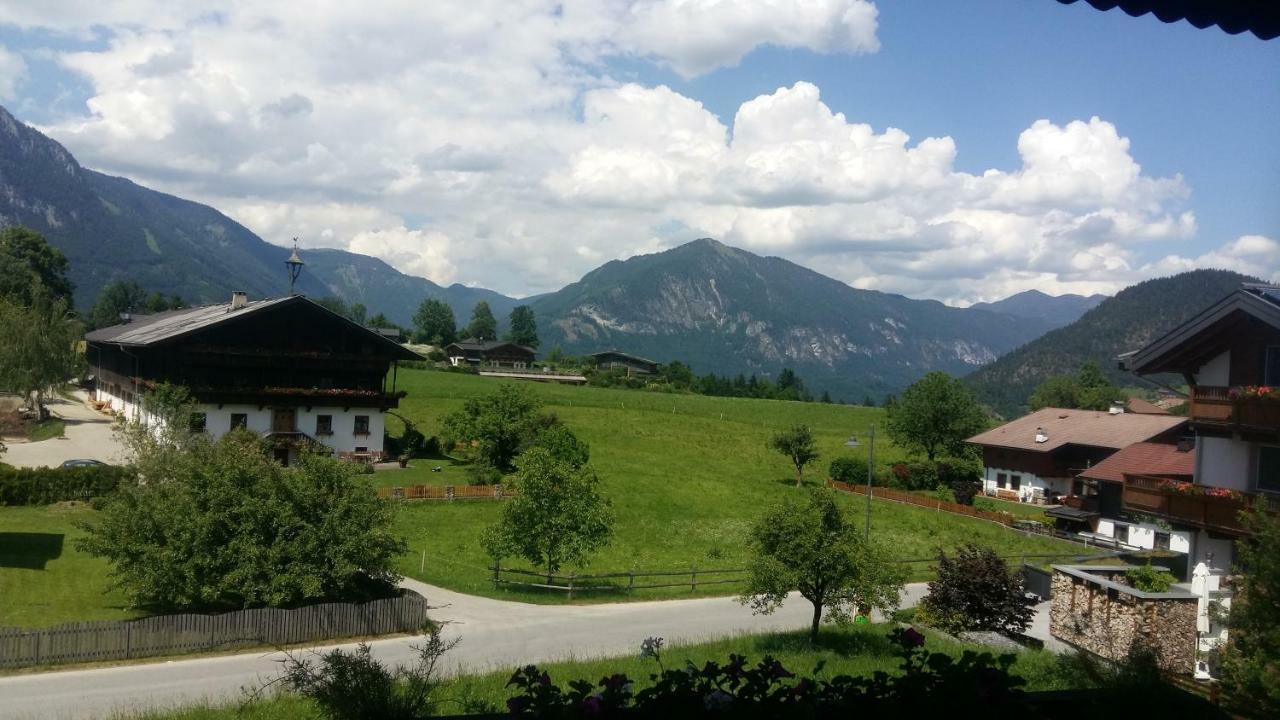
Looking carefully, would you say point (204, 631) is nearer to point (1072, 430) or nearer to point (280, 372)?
point (280, 372)

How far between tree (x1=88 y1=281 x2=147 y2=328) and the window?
120 metres

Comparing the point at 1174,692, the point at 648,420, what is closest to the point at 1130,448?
the point at 648,420

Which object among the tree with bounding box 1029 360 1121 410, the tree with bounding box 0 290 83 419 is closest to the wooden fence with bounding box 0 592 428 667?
the tree with bounding box 0 290 83 419

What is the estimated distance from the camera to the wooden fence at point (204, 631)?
1759 centimetres

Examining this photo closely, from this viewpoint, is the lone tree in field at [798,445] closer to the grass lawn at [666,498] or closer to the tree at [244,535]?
the grass lawn at [666,498]

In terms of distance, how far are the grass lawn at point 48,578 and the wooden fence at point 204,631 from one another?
273 cm

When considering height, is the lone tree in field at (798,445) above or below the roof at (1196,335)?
below

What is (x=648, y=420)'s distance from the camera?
6544 centimetres

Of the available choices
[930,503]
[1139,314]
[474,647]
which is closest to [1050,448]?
[930,503]

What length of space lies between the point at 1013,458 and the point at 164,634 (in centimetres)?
4786

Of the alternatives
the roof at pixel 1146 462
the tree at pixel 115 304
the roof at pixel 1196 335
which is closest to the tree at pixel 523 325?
the tree at pixel 115 304

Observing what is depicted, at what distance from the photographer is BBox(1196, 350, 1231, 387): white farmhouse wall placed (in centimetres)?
1511

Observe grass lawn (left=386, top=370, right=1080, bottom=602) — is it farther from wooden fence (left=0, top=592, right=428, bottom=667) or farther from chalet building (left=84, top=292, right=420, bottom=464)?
wooden fence (left=0, top=592, right=428, bottom=667)

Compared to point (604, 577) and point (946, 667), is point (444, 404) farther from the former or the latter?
point (946, 667)
